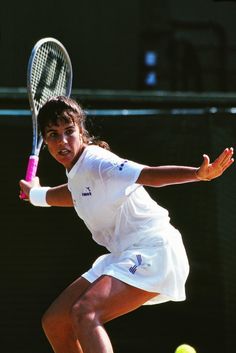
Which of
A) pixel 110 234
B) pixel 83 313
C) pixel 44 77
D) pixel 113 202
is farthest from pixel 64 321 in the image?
pixel 44 77

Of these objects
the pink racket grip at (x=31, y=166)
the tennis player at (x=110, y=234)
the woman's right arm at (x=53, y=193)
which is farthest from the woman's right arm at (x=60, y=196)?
the tennis player at (x=110, y=234)

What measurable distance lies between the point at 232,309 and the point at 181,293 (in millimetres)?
1240

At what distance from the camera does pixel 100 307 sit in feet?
12.0

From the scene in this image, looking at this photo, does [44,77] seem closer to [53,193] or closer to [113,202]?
[53,193]

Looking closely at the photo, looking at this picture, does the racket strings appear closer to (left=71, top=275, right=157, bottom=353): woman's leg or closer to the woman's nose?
the woman's nose

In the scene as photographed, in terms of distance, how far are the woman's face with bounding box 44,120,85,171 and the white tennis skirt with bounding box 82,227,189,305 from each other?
478 mm

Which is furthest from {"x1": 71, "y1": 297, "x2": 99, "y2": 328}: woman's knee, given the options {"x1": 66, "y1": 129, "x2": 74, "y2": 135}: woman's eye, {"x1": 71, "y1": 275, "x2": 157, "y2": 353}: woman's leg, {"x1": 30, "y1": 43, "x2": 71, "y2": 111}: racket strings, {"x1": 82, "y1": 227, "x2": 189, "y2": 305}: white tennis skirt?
{"x1": 30, "y1": 43, "x2": 71, "y2": 111}: racket strings

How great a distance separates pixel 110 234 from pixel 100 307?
1.31 feet

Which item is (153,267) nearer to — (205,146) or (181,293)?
(181,293)

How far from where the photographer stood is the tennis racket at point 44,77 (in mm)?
4376

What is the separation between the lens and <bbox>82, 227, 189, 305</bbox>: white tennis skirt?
3.73 meters

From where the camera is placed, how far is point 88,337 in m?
3.60

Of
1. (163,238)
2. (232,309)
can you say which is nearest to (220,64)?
(232,309)

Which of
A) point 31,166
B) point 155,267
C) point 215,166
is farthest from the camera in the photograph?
point 31,166
